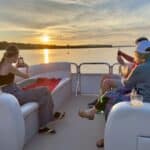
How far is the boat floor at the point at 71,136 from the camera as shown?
353 cm

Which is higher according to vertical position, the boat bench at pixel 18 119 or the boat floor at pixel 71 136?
the boat bench at pixel 18 119

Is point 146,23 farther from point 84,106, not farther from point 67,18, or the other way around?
point 84,106

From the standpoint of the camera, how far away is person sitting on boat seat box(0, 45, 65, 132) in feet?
12.3

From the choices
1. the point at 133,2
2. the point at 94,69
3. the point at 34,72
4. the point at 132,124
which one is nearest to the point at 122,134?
the point at 132,124

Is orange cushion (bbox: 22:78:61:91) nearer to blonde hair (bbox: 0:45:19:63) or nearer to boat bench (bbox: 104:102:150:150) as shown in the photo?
blonde hair (bbox: 0:45:19:63)

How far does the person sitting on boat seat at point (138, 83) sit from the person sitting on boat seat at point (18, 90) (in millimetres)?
964

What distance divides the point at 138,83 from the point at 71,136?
1.24m

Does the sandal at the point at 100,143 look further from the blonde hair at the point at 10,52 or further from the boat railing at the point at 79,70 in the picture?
the boat railing at the point at 79,70

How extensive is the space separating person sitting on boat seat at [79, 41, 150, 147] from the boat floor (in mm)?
521

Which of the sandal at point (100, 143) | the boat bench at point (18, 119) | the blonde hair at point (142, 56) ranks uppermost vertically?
the blonde hair at point (142, 56)

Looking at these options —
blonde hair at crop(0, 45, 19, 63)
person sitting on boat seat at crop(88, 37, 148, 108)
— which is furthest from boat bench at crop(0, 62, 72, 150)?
person sitting on boat seat at crop(88, 37, 148, 108)

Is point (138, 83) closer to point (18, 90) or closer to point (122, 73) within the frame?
point (18, 90)

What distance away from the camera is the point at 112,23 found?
878 cm

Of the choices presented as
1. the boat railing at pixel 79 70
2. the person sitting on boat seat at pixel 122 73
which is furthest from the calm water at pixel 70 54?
the person sitting on boat seat at pixel 122 73
